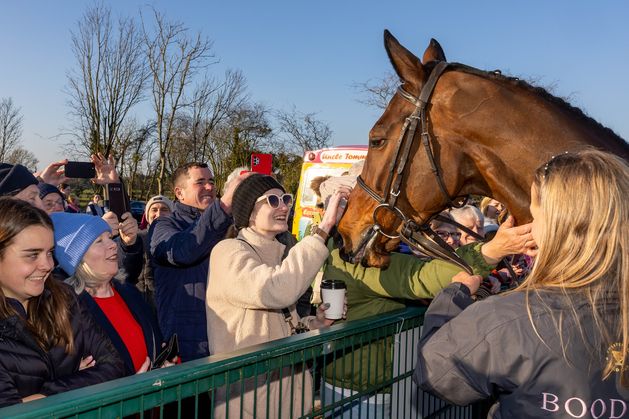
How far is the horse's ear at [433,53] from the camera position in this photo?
3303mm

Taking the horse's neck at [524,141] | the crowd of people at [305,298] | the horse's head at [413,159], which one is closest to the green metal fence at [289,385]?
the crowd of people at [305,298]

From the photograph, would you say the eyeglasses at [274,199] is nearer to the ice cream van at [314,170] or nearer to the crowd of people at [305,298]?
the crowd of people at [305,298]

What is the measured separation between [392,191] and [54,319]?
172cm

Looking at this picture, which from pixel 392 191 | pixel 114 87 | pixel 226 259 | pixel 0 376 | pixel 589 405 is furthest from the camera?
pixel 114 87

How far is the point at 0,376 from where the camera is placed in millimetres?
1958

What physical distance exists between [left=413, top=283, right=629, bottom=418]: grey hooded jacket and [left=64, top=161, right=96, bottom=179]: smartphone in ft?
12.0

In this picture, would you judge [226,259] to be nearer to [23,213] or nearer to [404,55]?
[23,213]

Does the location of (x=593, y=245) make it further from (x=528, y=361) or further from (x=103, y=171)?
(x=103, y=171)

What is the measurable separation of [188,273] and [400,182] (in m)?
1.58

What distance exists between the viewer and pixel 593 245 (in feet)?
5.24

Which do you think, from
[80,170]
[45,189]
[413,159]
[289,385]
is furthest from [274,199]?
[45,189]

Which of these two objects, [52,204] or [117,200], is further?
[52,204]

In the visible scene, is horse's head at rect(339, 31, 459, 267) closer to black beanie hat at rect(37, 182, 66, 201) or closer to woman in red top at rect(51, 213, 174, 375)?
woman in red top at rect(51, 213, 174, 375)

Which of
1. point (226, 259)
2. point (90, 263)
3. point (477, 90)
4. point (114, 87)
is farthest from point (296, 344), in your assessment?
point (114, 87)
